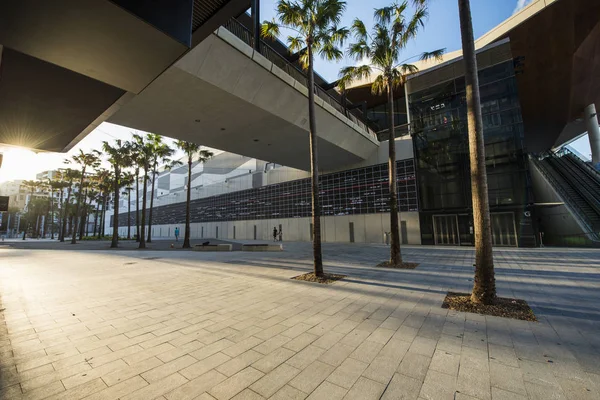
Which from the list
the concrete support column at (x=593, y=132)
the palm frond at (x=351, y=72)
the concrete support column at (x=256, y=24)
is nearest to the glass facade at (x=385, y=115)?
the palm frond at (x=351, y=72)

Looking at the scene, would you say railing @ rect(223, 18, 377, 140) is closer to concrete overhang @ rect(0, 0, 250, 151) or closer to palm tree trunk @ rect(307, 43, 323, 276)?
palm tree trunk @ rect(307, 43, 323, 276)

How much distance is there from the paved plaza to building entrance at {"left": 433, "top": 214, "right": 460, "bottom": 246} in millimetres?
12294

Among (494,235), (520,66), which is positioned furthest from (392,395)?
(520,66)

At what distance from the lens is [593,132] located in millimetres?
27516

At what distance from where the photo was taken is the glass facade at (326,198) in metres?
22.0

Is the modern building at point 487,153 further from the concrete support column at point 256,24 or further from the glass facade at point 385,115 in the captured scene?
the concrete support column at point 256,24

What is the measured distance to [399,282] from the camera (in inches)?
304

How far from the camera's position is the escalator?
50.0 ft

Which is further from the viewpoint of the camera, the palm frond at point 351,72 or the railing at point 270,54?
the palm frond at point 351,72

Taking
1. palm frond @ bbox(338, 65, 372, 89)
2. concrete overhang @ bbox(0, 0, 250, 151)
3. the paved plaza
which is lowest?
the paved plaza

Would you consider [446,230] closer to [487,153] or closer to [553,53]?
[487,153]

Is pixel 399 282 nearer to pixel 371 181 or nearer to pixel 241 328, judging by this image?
pixel 241 328

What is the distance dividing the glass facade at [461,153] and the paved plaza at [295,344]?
38.2 feet

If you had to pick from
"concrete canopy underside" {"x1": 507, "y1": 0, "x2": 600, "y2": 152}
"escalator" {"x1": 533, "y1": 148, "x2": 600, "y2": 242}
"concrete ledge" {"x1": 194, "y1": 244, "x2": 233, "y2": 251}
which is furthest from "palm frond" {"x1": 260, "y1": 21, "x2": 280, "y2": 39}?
"escalator" {"x1": 533, "y1": 148, "x2": 600, "y2": 242}
